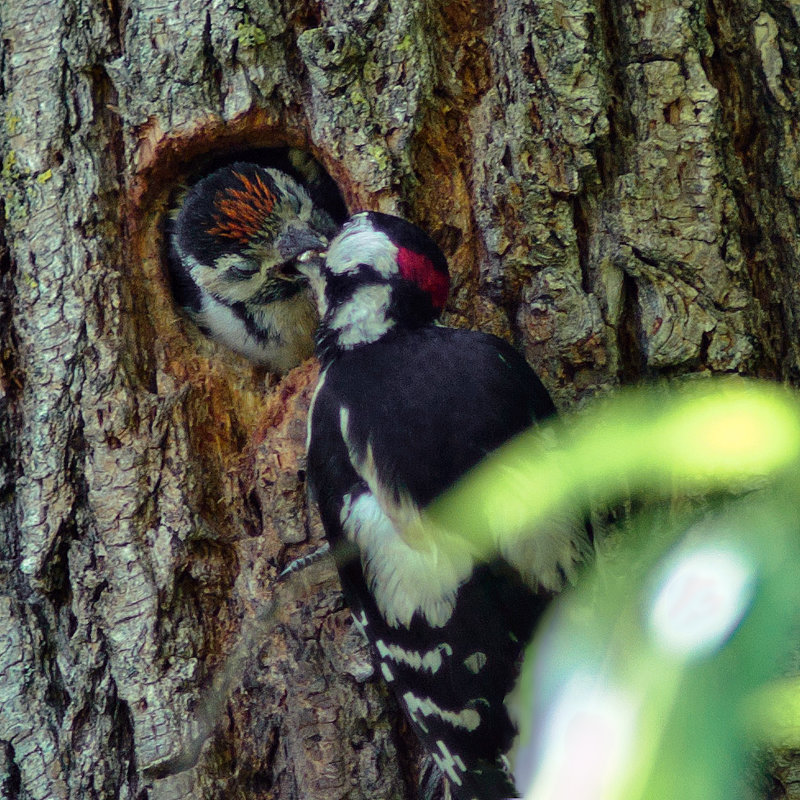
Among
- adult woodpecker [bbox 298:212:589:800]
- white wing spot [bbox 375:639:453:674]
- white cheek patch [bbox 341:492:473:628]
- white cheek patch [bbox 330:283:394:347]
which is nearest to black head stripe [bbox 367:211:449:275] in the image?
adult woodpecker [bbox 298:212:589:800]

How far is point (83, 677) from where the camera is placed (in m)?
1.75

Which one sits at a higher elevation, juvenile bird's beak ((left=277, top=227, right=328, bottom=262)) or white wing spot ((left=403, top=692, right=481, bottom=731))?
juvenile bird's beak ((left=277, top=227, right=328, bottom=262))

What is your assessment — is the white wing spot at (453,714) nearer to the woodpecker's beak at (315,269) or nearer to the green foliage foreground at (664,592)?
the green foliage foreground at (664,592)

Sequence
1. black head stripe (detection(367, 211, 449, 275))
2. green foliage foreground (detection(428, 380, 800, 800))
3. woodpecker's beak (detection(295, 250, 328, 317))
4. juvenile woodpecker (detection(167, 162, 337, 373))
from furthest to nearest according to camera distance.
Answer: juvenile woodpecker (detection(167, 162, 337, 373)), woodpecker's beak (detection(295, 250, 328, 317)), black head stripe (detection(367, 211, 449, 275)), green foliage foreground (detection(428, 380, 800, 800))

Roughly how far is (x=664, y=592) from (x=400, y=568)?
460 mm

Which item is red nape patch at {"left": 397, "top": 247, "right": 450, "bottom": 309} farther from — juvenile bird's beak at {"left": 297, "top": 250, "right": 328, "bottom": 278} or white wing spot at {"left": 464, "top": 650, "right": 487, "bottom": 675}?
white wing spot at {"left": 464, "top": 650, "right": 487, "bottom": 675}

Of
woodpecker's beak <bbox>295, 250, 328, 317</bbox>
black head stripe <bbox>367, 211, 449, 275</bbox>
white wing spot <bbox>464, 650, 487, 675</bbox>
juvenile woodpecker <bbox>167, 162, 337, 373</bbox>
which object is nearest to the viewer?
white wing spot <bbox>464, 650, 487, 675</bbox>

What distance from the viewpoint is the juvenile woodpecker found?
2287 millimetres

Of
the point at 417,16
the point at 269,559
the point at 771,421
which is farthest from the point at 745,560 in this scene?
the point at 417,16

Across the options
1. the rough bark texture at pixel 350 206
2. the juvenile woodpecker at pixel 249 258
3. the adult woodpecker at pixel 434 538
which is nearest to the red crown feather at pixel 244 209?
the juvenile woodpecker at pixel 249 258

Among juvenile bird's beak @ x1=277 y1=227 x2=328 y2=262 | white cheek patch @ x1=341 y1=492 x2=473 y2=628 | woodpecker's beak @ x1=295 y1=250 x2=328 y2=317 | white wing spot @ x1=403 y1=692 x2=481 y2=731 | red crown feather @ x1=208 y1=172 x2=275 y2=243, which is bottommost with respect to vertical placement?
white wing spot @ x1=403 y1=692 x2=481 y2=731

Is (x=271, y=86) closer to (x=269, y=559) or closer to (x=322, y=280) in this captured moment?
(x=322, y=280)

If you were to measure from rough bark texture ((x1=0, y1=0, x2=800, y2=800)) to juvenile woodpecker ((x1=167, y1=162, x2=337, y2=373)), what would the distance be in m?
0.36

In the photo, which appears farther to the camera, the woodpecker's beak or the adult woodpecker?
the woodpecker's beak
